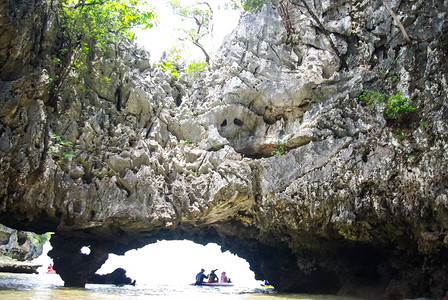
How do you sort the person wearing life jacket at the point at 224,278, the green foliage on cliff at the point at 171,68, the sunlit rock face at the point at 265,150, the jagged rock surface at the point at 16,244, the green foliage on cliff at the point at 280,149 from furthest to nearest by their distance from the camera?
the jagged rock surface at the point at 16,244, the person wearing life jacket at the point at 224,278, the green foliage on cliff at the point at 171,68, the green foliage on cliff at the point at 280,149, the sunlit rock face at the point at 265,150

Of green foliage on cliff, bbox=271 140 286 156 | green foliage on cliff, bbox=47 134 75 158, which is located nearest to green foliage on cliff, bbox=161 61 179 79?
green foliage on cliff, bbox=47 134 75 158

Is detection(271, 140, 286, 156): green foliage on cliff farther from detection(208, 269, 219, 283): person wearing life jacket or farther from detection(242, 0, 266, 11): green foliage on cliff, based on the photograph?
detection(208, 269, 219, 283): person wearing life jacket

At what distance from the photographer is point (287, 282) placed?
12945 millimetres

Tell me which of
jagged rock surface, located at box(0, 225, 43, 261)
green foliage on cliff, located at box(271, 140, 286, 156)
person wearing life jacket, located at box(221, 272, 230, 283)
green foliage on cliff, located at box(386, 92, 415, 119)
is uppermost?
green foliage on cliff, located at box(386, 92, 415, 119)

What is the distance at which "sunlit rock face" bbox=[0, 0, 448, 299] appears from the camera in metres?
8.52

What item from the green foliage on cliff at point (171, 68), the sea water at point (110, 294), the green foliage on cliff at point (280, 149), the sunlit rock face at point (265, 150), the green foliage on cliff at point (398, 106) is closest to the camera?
the sea water at point (110, 294)

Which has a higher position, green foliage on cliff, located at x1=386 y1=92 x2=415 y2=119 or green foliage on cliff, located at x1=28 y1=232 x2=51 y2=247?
green foliage on cliff, located at x1=386 y1=92 x2=415 y2=119

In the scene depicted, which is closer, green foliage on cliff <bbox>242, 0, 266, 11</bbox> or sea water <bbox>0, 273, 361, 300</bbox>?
sea water <bbox>0, 273, 361, 300</bbox>

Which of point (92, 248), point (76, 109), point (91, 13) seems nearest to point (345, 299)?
point (92, 248)

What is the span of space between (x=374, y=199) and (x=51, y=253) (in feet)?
38.7

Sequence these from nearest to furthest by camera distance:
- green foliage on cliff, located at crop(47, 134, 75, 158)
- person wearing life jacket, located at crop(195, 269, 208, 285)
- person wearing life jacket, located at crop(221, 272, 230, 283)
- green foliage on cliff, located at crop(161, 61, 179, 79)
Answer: green foliage on cliff, located at crop(47, 134, 75, 158)
green foliage on cliff, located at crop(161, 61, 179, 79)
person wearing life jacket, located at crop(195, 269, 208, 285)
person wearing life jacket, located at crop(221, 272, 230, 283)

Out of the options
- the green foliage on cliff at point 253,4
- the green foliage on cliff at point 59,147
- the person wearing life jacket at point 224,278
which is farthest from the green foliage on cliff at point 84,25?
the person wearing life jacket at point 224,278

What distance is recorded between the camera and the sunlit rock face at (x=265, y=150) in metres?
8.52

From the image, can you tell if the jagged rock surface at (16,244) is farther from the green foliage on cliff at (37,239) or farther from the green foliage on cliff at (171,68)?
the green foliage on cliff at (171,68)
